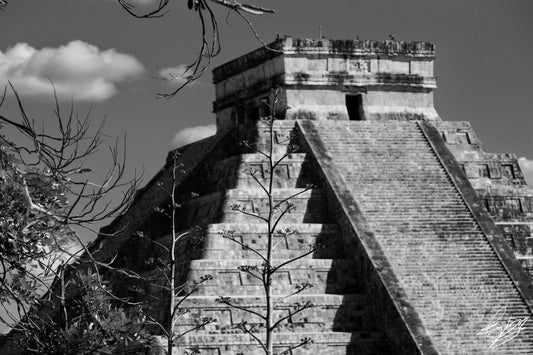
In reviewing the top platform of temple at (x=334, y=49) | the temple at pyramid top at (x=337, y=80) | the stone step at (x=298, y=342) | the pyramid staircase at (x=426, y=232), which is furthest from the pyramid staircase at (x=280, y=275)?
the top platform of temple at (x=334, y=49)

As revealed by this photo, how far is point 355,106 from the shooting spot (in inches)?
1053

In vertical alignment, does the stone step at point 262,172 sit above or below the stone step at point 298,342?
above

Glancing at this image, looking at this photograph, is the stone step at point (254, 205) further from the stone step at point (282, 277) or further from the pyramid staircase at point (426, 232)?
the stone step at point (282, 277)

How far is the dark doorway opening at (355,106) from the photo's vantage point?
26516 millimetres

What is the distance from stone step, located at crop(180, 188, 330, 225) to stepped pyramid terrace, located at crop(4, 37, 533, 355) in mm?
36

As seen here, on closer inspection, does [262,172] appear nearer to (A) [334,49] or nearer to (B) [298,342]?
(A) [334,49]

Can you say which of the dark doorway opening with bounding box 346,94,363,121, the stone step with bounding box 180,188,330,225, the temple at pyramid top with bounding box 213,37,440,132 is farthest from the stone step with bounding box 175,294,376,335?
the dark doorway opening with bounding box 346,94,363,121

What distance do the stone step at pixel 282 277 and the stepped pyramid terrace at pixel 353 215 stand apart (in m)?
0.03

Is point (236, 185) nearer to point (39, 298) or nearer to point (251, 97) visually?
point (251, 97)

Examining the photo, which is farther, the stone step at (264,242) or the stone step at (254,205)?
the stone step at (254,205)

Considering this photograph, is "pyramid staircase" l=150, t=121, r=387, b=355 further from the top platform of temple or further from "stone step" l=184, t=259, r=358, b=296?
the top platform of temple

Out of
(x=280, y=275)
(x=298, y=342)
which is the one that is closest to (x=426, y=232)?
(x=280, y=275)

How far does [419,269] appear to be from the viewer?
70.7ft

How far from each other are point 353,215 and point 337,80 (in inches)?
187
